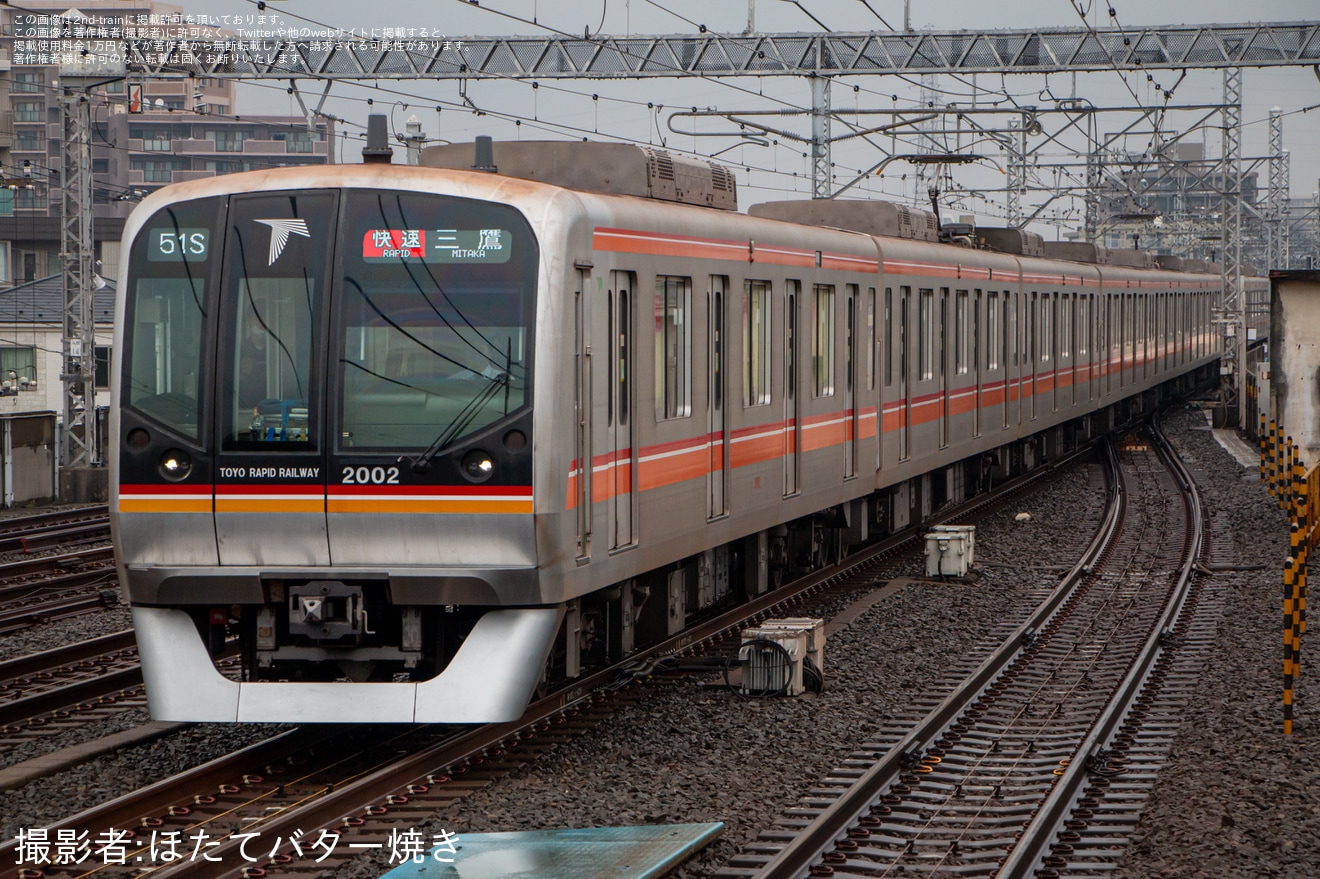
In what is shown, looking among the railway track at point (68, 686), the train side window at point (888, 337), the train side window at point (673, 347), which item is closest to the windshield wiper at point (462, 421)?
the train side window at point (673, 347)

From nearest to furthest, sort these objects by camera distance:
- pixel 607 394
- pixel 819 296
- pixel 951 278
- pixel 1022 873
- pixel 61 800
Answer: pixel 1022 873 → pixel 61 800 → pixel 607 394 → pixel 819 296 → pixel 951 278

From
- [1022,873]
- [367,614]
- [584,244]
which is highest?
Result: [584,244]

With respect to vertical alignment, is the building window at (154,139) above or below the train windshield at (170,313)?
above

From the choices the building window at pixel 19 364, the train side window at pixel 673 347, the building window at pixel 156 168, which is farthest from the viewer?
the building window at pixel 156 168

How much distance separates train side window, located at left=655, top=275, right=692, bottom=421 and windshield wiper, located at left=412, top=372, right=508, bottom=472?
6.10ft

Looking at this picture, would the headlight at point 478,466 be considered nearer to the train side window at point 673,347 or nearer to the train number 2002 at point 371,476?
the train number 2002 at point 371,476

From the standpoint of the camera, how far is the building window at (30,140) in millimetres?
78000

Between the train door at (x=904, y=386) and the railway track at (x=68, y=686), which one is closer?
the railway track at (x=68, y=686)

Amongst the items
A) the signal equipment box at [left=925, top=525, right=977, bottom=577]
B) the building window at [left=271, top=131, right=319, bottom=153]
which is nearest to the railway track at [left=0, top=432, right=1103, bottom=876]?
the signal equipment box at [left=925, top=525, right=977, bottom=577]

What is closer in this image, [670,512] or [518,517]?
[518,517]

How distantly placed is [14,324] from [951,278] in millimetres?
26156

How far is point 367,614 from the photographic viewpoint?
7609 mm

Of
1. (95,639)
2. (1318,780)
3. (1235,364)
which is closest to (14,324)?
(1235,364)

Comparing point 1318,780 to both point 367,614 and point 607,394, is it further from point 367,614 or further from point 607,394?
point 367,614
